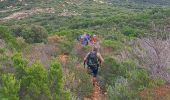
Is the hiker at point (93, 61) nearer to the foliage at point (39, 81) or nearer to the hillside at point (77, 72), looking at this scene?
the hillside at point (77, 72)

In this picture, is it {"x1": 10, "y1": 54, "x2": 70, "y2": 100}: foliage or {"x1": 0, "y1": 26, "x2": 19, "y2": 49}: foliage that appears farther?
{"x1": 0, "y1": 26, "x2": 19, "y2": 49}: foliage

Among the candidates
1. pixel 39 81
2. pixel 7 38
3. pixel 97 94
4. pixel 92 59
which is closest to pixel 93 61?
pixel 92 59

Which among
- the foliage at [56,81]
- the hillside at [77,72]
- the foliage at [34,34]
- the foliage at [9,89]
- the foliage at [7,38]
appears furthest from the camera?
the foliage at [34,34]

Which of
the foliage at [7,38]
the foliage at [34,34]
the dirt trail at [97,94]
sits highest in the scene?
the foliage at [7,38]

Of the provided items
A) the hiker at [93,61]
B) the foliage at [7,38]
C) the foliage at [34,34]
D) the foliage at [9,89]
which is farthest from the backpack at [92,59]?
the foliage at [34,34]

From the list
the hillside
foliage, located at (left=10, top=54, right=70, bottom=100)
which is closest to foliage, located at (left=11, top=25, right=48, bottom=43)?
the hillside

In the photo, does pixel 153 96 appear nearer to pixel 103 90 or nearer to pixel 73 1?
pixel 103 90

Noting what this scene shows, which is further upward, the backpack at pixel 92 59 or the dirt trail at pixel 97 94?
the backpack at pixel 92 59

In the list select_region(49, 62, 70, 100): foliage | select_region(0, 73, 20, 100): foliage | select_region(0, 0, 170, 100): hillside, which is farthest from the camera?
select_region(49, 62, 70, 100): foliage

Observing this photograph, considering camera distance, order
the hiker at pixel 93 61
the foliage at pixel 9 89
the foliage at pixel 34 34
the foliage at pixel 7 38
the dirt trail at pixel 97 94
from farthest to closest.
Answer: the foliage at pixel 34 34, the foliage at pixel 7 38, the hiker at pixel 93 61, the dirt trail at pixel 97 94, the foliage at pixel 9 89

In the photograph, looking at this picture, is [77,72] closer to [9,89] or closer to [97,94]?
[97,94]

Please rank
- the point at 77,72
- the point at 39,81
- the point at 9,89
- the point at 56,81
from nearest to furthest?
the point at 9,89 → the point at 39,81 → the point at 56,81 → the point at 77,72

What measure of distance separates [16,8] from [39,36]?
47527 millimetres

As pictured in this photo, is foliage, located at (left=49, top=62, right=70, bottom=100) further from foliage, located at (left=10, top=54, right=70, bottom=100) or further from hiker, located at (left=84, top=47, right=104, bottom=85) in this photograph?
hiker, located at (left=84, top=47, right=104, bottom=85)
